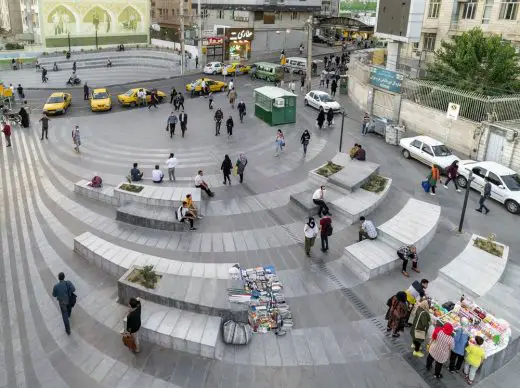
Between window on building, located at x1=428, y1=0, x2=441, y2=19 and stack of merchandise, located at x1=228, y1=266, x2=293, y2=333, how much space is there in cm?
3659

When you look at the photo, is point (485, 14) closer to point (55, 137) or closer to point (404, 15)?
point (404, 15)

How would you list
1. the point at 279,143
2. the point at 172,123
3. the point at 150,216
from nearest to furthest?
the point at 150,216 < the point at 279,143 < the point at 172,123

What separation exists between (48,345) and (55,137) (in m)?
20.2

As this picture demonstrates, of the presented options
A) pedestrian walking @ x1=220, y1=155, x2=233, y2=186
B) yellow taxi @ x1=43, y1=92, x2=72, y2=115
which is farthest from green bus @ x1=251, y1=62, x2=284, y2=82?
→ pedestrian walking @ x1=220, y1=155, x2=233, y2=186

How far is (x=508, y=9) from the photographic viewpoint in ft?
114

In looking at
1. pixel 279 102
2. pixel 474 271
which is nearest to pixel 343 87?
pixel 279 102

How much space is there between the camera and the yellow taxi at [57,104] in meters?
33.7

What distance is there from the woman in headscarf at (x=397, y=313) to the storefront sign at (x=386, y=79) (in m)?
20.4

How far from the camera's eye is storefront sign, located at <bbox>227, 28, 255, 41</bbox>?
57.5 metres

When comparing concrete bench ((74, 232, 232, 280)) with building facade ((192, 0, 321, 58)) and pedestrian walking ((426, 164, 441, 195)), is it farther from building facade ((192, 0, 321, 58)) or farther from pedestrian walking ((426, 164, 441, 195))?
building facade ((192, 0, 321, 58))

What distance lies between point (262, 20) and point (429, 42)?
31742 millimetres

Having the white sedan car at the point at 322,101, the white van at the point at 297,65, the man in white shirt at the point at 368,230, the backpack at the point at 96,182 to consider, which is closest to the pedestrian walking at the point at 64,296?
the backpack at the point at 96,182

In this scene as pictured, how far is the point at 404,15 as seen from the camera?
31750mm

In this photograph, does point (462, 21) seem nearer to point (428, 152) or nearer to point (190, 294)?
point (428, 152)
